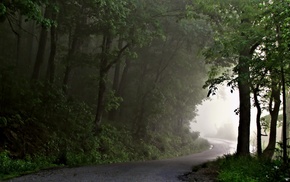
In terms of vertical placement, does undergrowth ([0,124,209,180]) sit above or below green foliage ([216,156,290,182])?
below

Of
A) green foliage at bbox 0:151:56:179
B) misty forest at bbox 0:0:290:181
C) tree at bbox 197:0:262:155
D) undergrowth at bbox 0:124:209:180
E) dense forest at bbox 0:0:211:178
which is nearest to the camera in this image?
green foliage at bbox 0:151:56:179

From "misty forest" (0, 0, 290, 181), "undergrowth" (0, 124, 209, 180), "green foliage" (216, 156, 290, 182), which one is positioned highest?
"misty forest" (0, 0, 290, 181)

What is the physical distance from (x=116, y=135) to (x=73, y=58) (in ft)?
22.6

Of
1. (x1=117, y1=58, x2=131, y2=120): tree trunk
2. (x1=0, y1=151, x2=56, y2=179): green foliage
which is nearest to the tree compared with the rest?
(x1=0, y1=151, x2=56, y2=179): green foliage

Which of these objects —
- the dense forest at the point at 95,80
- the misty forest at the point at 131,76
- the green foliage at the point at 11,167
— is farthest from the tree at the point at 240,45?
the green foliage at the point at 11,167

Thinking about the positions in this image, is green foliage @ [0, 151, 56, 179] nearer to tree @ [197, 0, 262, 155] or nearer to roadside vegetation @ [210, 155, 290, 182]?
roadside vegetation @ [210, 155, 290, 182]

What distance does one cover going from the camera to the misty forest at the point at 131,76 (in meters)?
11.0

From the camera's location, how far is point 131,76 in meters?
30.5

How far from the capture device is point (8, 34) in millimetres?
27438

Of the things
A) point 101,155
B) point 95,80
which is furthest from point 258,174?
point 95,80

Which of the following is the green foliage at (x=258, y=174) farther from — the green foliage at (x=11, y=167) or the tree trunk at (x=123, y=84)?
the tree trunk at (x=123, y=84)

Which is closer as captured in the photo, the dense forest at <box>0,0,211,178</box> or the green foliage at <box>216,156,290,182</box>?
the green foliage at <box>216,156,290,182</box>

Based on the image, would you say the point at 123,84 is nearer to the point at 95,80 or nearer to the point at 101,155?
the point at 95,80

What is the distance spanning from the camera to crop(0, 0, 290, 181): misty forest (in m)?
11.0
